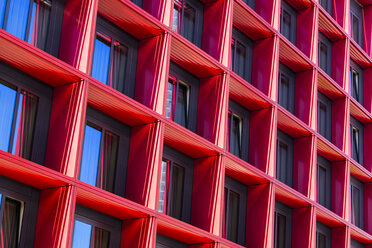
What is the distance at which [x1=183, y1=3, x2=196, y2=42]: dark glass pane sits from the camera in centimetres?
3169

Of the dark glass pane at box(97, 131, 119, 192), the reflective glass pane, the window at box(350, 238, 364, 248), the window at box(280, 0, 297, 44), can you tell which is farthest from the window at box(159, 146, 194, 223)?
the window at box(350, 238, 364, 248)

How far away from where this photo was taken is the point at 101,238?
84.1 feet

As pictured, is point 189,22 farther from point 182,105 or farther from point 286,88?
point 286,88

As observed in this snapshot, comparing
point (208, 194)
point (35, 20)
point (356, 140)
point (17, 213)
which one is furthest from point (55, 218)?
point (356, 140)

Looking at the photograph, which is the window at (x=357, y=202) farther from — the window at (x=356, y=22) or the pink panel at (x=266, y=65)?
the pink panel at (x=266, y=65)

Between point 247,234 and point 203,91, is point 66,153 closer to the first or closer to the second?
point 203,91

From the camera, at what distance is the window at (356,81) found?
45188mm

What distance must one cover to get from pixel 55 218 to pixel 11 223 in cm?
135

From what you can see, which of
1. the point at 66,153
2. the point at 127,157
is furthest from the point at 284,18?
the point at 66,153

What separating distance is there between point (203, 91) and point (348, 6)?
16.6 meters

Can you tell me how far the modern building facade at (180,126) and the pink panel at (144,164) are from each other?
50 mm

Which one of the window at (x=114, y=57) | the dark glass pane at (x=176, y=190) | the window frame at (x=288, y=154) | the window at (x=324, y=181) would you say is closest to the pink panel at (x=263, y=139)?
the window frame at (x=288, y=154)

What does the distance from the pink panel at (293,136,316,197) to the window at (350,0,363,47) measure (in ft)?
40.2

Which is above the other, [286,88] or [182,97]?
[286,88]
